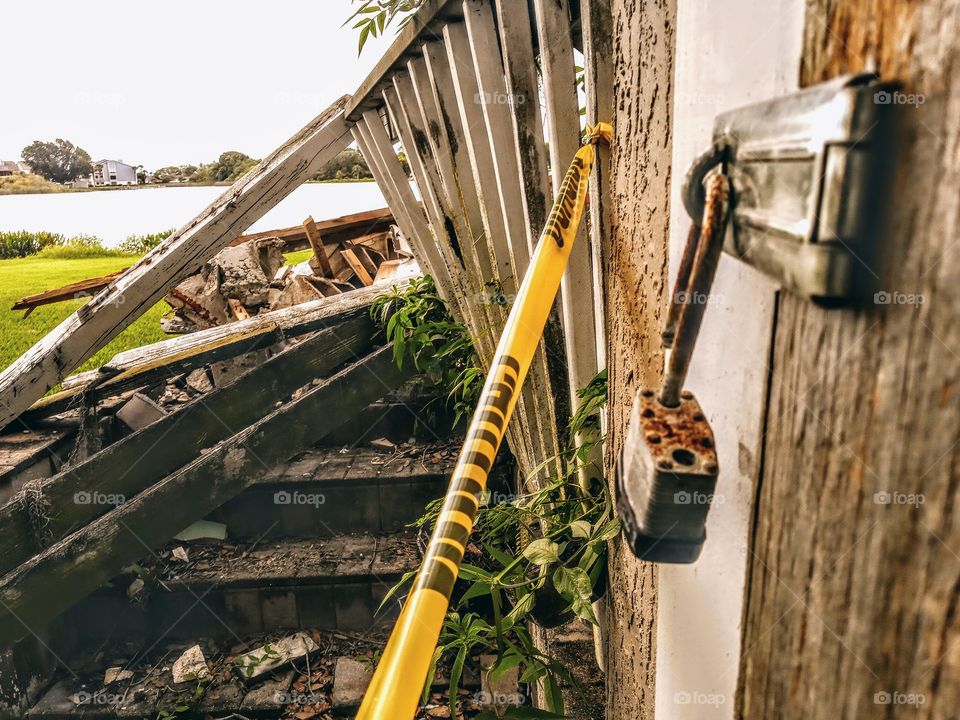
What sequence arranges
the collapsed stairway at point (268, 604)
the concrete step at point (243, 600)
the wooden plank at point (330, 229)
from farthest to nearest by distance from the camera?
the wooden plank at point (330, 229) < the concrete step at point (243, 600) < the collapsed stairway at point (268, 604)

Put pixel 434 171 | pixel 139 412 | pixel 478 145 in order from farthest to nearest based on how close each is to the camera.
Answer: pixel 139 412 → pixel 434 171 → pixel 478 145

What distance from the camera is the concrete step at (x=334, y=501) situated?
3.33 m

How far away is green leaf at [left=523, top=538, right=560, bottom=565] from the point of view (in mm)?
1501

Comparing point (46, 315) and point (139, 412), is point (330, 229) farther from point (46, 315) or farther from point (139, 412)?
point (46, 315)

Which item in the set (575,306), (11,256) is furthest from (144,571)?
(11,256)

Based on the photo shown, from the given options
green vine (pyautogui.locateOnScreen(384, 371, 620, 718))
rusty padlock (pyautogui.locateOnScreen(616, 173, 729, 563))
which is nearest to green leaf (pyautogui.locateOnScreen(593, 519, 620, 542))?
green vine (pyautogui.locateOnScreen(384, 371, 620, 718))

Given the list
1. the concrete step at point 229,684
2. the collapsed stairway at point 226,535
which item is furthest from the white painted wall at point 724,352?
the collapsed stairway at point 226,535

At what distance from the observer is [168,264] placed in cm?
340

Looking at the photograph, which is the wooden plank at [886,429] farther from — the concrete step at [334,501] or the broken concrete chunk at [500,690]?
the concrete step at [334,501]

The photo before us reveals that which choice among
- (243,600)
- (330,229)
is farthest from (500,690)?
(330,229)

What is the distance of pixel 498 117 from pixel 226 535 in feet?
8.94

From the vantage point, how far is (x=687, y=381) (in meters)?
0.85

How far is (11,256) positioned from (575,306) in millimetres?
21985

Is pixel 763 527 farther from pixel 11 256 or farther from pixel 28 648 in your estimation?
pixel 11 256
